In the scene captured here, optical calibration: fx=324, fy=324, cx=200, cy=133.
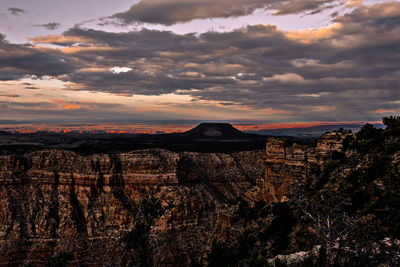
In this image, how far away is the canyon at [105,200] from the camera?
48.7m

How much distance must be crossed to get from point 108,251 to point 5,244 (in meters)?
16.2

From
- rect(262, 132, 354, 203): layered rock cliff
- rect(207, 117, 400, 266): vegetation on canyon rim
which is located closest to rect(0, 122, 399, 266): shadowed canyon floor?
rect(262, 132, 354, 203): layered rock cliff

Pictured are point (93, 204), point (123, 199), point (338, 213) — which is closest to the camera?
point (338, 213)

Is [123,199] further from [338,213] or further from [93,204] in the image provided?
[338,213]

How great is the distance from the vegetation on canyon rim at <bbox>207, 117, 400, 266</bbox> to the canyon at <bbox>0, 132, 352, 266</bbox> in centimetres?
722

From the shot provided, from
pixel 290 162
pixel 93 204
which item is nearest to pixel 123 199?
pixel 93 204

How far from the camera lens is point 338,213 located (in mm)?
19266

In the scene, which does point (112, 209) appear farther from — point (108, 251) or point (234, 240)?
point (234, 240)

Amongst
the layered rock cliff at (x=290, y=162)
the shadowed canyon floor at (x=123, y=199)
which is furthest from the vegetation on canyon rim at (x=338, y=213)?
the layered rock cliff at (x=290, y=162)

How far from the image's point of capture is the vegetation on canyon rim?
14.9 m

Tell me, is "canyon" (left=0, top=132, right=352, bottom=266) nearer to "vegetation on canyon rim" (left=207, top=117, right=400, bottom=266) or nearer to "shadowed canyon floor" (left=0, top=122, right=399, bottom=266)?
"shadowed canyon floor" (left=0, top=122, right=399, bottom=266)

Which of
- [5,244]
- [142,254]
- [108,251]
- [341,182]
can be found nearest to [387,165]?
[341,182]

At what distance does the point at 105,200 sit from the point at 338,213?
5181cm

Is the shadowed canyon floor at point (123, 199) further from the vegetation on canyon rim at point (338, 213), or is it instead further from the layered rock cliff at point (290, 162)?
the vegetation on canyon rim at point (338, 213)
